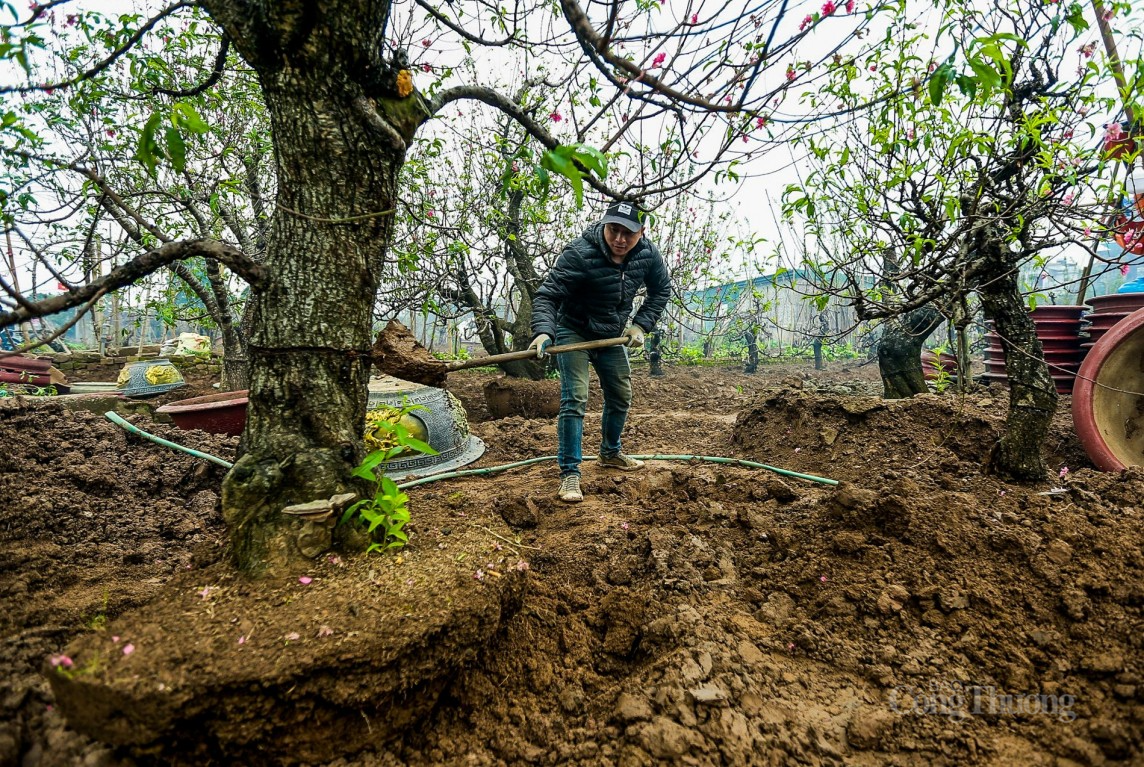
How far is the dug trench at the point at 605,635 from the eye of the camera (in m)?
1.31

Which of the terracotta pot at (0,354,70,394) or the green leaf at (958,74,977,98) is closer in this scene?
the green leaf at (958,74,977,98)

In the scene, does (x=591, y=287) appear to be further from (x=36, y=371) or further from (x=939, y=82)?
(x=36, y=371)

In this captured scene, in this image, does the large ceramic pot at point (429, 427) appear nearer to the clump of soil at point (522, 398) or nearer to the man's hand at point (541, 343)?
the man's hand at point (541, 343)

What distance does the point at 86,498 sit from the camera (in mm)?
2553

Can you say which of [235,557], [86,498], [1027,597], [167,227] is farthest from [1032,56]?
[167,227]

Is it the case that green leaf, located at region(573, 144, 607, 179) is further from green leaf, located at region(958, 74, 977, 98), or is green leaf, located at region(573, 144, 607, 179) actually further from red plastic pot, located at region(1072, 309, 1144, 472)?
red plastic pot, located at region(1072, 309, 1144, 472)

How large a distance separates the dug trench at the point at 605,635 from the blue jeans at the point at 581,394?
0.70 meters

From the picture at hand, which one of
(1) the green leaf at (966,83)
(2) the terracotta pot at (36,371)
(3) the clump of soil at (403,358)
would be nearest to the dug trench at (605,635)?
(3) the clump of soil at (403,358)

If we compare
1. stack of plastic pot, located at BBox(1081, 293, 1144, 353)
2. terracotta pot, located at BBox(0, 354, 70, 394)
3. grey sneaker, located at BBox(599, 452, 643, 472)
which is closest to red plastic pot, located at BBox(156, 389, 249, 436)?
grey sneaker, located at BBox(599, 452, 643, 472)

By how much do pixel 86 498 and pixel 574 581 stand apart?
2241 millimetres

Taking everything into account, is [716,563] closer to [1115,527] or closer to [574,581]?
[574,581]

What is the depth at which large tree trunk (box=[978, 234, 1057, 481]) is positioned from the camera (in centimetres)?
272

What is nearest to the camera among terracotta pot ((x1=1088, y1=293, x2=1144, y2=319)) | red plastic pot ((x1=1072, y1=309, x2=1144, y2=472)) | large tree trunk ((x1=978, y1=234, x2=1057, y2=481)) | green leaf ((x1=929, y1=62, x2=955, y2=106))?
green leaf ((x1=929, y1=62, x2=955, y2=106))

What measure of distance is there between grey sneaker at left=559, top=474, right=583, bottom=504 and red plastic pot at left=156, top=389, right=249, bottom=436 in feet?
7.67
